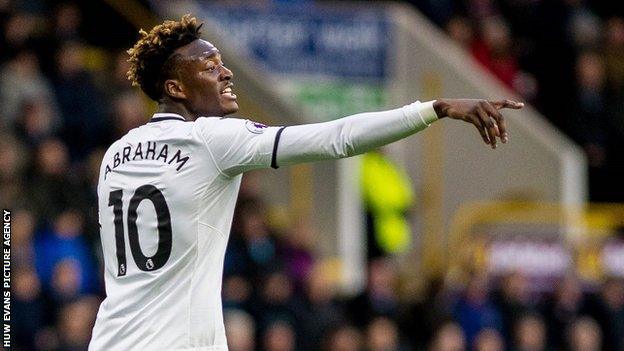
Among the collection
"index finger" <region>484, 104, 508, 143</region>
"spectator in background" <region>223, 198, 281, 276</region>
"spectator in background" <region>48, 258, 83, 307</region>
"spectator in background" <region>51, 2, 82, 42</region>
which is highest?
"index finger" <region>484, 104, 508, 143</region>

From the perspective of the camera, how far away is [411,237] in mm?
16203

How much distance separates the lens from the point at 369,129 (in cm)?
559

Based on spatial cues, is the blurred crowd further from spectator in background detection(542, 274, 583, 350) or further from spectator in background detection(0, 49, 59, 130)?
spectator in background detection(0, 49, 59, 130)

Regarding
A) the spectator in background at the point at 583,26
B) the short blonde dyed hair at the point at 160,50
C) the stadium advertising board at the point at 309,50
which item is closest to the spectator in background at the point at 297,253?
the stadium advertising board at the point at 309,50

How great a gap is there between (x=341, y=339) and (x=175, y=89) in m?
7.18

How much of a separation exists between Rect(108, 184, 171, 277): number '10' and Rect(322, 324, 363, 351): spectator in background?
7.17 metres

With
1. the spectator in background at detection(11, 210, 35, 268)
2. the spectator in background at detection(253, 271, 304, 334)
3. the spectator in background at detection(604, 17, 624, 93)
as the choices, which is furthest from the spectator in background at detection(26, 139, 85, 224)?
the spectator in background at detection(604, 17, 624, 93)

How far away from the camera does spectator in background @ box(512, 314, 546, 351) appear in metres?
14.5

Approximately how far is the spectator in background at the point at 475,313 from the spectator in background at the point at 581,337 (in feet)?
2.41

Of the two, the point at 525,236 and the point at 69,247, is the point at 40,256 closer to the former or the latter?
the point at 69,247

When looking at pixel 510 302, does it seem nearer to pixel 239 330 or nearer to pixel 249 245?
pixel 249 245

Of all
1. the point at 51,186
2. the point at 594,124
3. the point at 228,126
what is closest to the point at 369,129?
the point at 228,126

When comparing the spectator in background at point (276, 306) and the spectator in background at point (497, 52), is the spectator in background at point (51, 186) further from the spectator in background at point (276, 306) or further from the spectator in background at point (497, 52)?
the spectator in background at point (497, 52)

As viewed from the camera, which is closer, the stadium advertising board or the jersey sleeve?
the jersey sleeve
